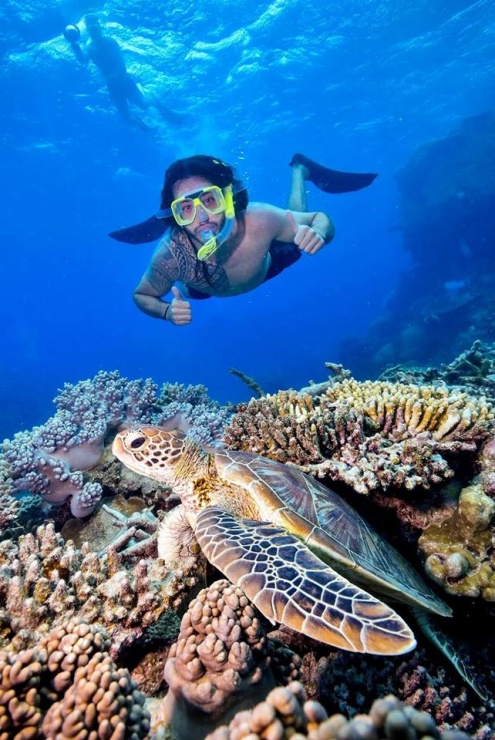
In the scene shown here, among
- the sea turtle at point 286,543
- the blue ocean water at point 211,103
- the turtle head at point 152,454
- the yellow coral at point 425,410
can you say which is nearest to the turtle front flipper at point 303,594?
the sea turtle at point 286,543

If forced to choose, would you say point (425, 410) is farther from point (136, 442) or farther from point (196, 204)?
point (196, 204)

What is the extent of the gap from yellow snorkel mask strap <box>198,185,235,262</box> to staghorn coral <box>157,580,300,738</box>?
4.39m

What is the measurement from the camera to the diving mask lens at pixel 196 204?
196 inches

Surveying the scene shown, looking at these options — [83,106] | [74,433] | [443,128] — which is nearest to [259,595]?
[74,433]

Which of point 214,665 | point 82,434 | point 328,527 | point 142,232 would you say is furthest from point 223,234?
point 214,665

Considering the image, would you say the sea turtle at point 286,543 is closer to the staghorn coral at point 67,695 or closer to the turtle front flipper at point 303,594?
the turtle front flipper at point 303,594

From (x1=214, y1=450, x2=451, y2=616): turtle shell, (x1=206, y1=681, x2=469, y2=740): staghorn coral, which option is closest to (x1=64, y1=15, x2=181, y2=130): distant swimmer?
(x1=214, y1=450, x2=451, y2=616): turtle shell

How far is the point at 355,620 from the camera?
129cm

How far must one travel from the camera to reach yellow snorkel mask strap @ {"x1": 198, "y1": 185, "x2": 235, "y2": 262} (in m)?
5.02

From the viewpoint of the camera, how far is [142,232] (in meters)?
6.25

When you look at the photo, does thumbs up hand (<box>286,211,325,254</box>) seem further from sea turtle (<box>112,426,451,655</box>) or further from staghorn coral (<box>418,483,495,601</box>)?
staghorn coral (<box>418,483,495,601</box>)

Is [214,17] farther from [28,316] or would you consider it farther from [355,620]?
[28,316]

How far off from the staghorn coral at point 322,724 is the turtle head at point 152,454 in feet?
5.92

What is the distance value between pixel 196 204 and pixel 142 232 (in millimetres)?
1679
